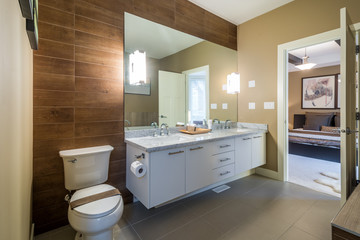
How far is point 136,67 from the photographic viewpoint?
2129mm

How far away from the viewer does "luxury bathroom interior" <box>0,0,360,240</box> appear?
1.28 meters

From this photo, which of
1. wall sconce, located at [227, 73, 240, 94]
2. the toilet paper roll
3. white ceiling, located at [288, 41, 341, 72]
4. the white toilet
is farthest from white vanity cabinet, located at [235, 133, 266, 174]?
white ceiling, located at [288, 41, 341, 72]

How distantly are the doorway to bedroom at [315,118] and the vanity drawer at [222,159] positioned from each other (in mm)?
1253

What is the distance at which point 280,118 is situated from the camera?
9.29ft

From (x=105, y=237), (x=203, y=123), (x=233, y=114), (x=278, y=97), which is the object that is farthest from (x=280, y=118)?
(x=105, y=237)

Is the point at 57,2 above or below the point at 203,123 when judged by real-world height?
above

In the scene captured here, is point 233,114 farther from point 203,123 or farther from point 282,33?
point 282,33

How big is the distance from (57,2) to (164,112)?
1.59m

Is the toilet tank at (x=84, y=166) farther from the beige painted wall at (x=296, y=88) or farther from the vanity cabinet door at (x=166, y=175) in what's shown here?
the beige painted wall at (x=296, y=88)

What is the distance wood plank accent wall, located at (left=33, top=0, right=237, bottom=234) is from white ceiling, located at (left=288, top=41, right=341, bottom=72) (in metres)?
4.14

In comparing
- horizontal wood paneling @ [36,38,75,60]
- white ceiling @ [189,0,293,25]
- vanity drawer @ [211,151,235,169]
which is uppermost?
white ceiling @ [189,0,293,25]

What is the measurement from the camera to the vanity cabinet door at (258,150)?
2.80 meters

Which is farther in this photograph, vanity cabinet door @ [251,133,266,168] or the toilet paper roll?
vanity cabinet door @ [251,133,266,168]

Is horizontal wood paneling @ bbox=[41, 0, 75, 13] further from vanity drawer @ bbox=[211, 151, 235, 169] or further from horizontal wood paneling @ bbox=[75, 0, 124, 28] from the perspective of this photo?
vanity drawer @ bbox=[211, 151, 235, 169]
